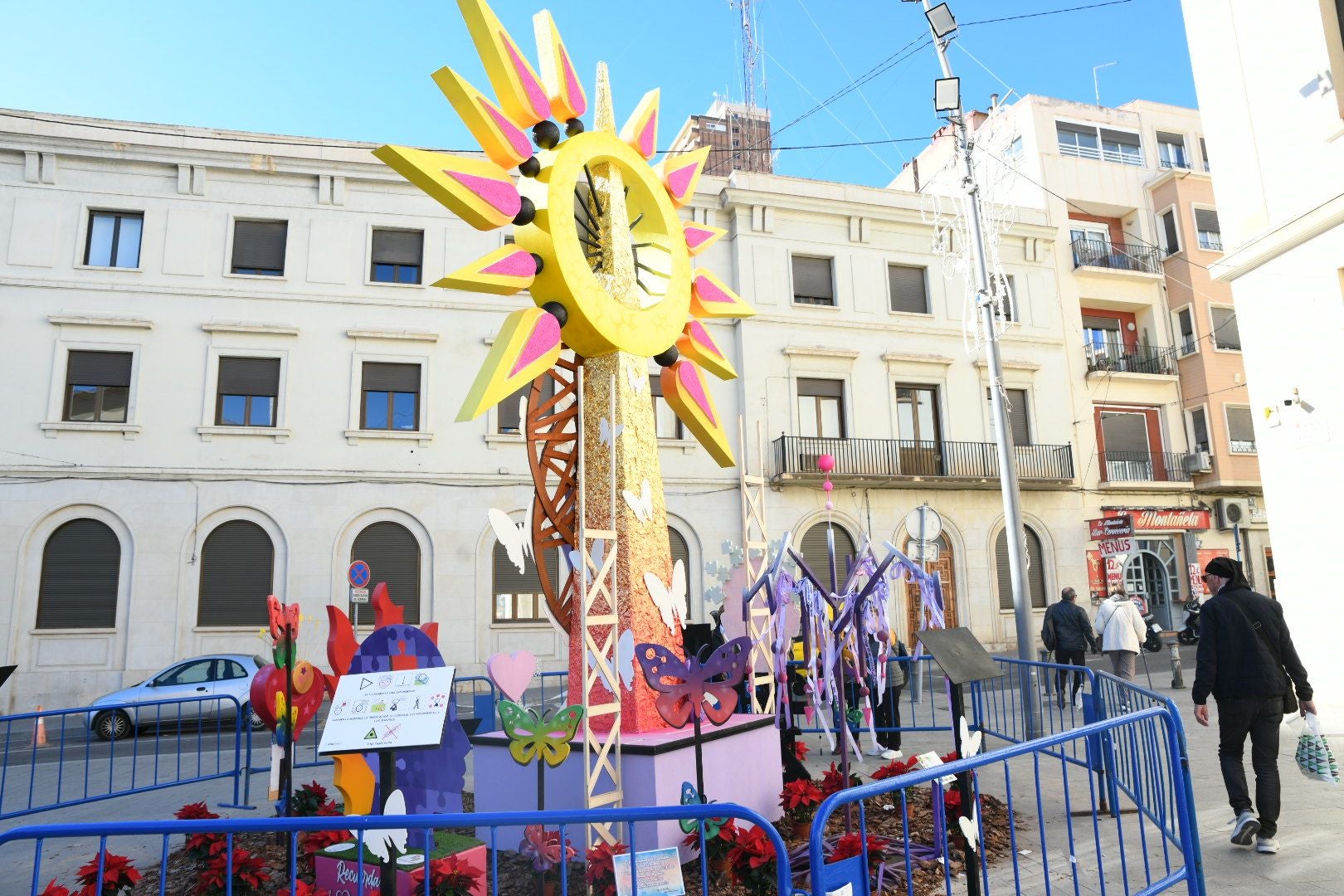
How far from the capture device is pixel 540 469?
22.6ft

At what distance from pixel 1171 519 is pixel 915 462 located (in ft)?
26.4

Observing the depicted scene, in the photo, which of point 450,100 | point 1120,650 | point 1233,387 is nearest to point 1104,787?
point 1120,650

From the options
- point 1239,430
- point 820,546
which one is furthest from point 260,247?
point 1239,430

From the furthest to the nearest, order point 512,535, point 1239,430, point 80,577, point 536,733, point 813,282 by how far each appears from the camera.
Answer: point 1239,430
point 813,282
point 80,577
point 512,535
point 536,733

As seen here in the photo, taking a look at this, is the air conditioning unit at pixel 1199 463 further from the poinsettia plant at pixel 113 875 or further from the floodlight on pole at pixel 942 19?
the poinsettia plant at pixel 113 875

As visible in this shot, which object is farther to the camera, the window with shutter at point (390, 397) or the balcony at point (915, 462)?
the balcony at point (915, 462)

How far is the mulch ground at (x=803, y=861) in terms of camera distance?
16.8 feet

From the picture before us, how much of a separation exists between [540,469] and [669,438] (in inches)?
521

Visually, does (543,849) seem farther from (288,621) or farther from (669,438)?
(669,438)

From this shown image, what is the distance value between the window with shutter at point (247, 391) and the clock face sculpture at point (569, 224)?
12.7 meters

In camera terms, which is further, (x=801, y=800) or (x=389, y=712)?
(x=801, y=800)

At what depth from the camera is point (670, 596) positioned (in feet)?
21.9

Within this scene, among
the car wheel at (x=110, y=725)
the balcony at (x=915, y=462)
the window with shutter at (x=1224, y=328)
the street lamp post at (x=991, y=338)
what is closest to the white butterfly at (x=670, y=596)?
the street lamp post at (x=991, y=338)

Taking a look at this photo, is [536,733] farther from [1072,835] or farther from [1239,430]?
[1239,430]
